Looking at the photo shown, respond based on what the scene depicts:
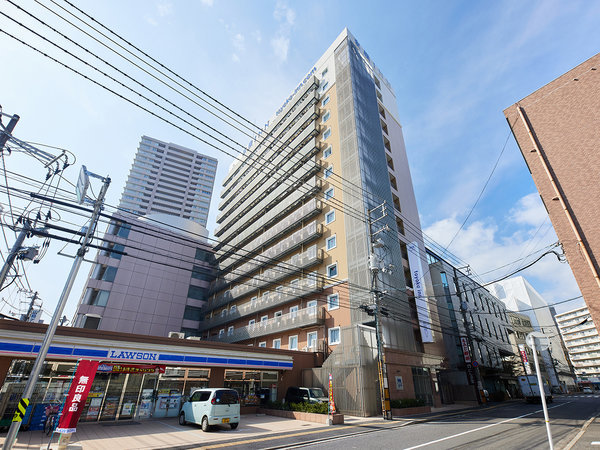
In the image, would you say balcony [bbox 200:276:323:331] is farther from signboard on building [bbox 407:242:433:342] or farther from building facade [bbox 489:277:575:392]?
building facade [bbox 489:277:575:392]

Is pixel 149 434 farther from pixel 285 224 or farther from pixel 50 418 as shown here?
pixel 285 224

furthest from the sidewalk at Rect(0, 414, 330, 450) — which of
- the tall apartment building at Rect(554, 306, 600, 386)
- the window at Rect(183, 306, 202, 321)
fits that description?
the tall apartment building at Rect(554, 306, 600, 386)

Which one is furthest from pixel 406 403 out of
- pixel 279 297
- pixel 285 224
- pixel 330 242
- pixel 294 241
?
pixel 285 224

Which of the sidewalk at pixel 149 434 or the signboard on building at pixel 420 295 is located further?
the signboard on building at pixel 420 295

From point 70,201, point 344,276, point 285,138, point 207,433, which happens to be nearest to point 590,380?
point 344,276

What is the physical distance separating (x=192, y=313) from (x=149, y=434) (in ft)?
118

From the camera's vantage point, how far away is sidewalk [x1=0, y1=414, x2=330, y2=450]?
33.6ft

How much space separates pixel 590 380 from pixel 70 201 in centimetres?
13293

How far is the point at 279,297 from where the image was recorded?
32.2 meters

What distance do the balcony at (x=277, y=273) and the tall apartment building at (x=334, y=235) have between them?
14 cm

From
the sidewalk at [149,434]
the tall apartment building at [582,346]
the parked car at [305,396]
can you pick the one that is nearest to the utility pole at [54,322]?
the sidewalk at [149,434]

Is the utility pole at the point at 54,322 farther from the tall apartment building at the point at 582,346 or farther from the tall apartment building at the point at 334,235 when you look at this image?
the tall apartment building at the point at 582,346

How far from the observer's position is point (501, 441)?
10531mm

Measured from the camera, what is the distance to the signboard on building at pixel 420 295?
27.9 m
